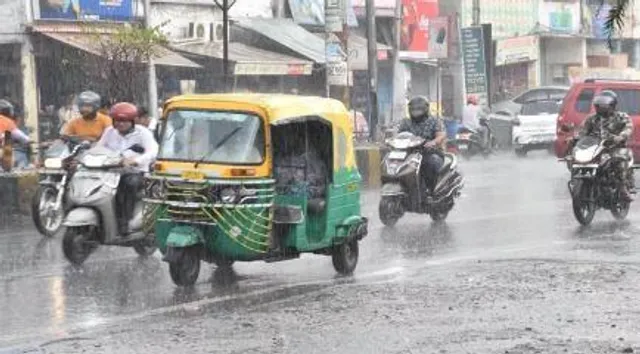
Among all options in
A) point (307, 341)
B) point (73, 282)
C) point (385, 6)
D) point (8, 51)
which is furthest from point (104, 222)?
point (385, 6)

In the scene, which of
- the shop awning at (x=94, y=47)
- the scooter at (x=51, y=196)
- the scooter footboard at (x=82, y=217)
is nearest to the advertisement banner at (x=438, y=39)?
the shop awning at (x=94, y=47)

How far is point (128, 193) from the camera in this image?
407 inches

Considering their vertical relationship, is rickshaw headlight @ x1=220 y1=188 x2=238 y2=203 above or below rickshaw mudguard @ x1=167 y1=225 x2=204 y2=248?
above

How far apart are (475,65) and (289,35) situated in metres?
7.67

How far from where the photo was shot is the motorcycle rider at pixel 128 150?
10311 mm

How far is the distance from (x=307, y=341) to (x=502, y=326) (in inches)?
50.3

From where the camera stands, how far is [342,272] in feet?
32.4

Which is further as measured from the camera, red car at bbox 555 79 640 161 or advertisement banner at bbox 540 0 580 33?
advertisement banner at bbox 540 0 580 33

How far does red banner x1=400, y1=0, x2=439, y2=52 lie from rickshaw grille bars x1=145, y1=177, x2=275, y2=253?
28.4 metres

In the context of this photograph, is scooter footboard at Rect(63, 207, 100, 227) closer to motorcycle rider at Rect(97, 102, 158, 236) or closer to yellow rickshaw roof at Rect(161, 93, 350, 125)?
motorcycle rider at Rect(97, 102, 158, 236)

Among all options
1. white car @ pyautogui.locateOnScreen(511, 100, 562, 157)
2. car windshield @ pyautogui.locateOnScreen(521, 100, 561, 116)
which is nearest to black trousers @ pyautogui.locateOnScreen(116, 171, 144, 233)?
white car @ pyautogui.locateOnScreen(511, 100, 562, 157)

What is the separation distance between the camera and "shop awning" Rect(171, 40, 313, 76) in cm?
2628

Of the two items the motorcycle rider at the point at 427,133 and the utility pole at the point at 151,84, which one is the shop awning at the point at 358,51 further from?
the motorcycle rider at the point at 427,133

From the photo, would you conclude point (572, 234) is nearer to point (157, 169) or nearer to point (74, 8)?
point (157, 169)
